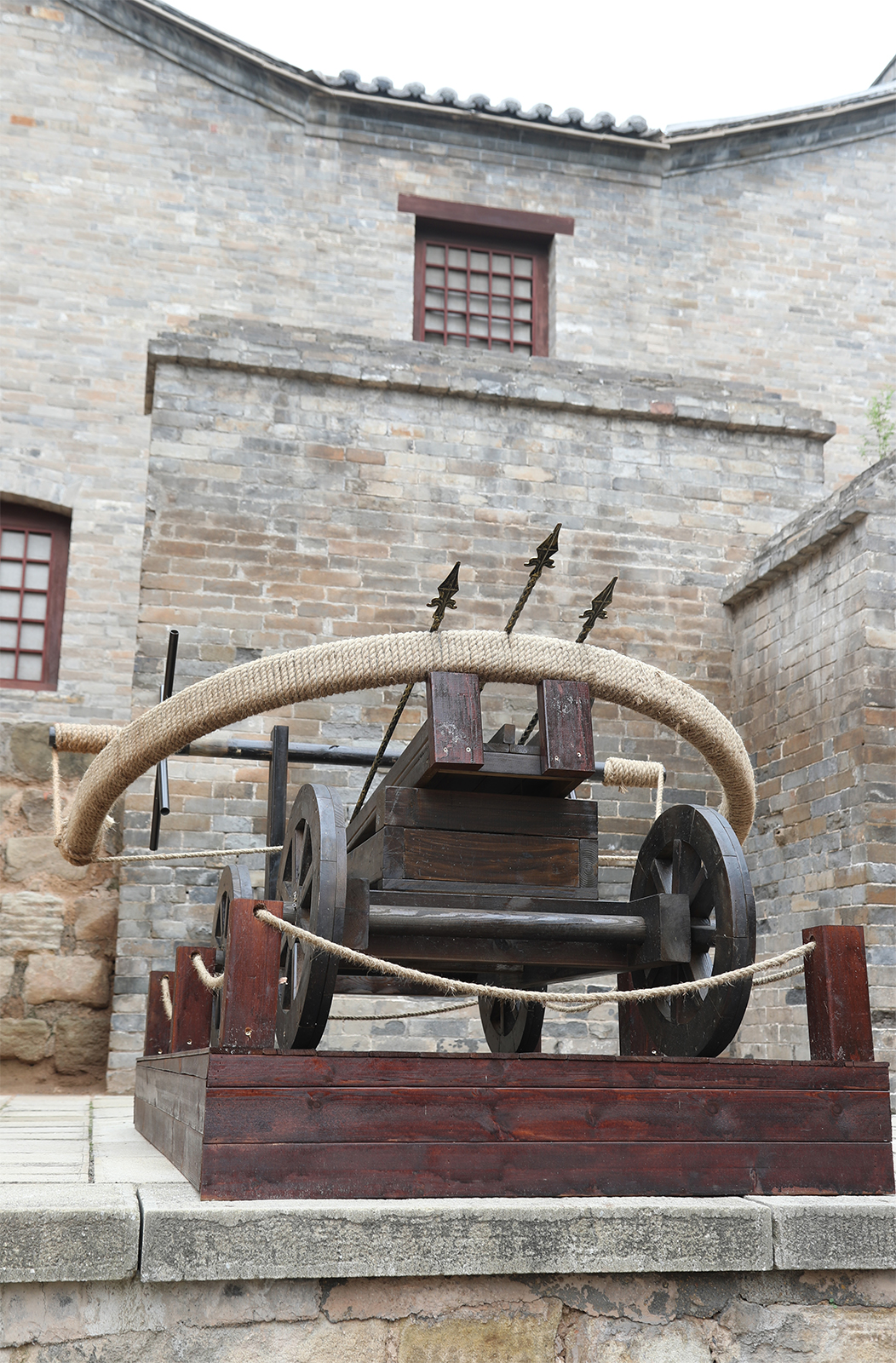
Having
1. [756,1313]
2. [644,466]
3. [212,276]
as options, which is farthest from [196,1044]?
[212,276]

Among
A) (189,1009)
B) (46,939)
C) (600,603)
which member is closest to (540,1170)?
(600,603)

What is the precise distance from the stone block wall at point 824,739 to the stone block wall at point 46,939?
14.4 ft

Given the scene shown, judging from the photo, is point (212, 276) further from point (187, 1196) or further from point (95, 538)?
point (187, 1196)

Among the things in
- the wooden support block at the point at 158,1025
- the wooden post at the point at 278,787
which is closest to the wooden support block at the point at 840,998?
the wooden post at the point at 278,787

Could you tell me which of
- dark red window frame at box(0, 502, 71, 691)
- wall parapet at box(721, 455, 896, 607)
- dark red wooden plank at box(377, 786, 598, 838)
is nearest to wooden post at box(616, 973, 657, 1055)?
dark red wooden plank at box(377, 786, 598, 838)

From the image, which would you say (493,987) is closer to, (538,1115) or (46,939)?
(538,1115)

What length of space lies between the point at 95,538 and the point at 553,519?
5558 mm

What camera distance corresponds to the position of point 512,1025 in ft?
16.8

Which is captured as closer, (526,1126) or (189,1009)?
(526,1126)

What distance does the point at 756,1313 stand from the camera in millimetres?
2785

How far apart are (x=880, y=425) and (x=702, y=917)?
1149 centimetres

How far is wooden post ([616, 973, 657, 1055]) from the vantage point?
4.02 m

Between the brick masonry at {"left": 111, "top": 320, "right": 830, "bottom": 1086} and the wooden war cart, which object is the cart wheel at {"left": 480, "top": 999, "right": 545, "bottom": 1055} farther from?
the brick masonry at {"left": 111, "top": 320, "right": 830, "bottom": 1086}

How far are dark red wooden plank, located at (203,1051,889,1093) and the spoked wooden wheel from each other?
274 mm
